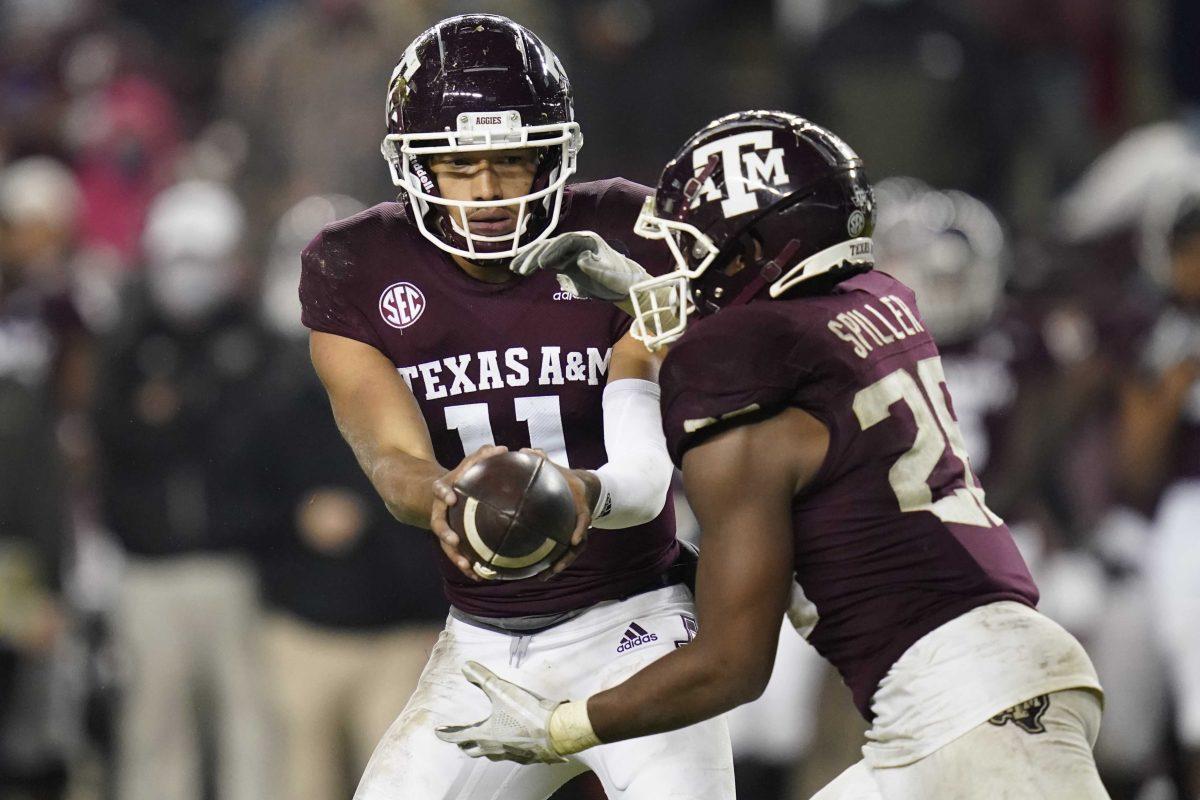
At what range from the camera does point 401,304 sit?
3.78m

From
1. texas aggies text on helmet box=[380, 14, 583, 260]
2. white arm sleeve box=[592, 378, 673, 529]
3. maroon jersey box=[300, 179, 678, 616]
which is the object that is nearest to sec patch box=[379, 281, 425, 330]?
maroon jersey box=[300, 179, 678, 616]

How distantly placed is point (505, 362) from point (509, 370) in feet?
0.06

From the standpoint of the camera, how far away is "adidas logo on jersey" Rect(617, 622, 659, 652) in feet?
12.1

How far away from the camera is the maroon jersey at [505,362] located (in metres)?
3.74

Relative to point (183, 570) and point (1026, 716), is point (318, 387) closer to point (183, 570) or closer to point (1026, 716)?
point (183, 570)

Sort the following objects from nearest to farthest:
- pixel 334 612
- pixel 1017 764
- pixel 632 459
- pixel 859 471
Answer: pixel 1017 764 < pixel 859 471 < pixel 632 459 < pixel 334 612

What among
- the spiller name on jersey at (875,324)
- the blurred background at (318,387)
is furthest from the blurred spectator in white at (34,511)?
the spiller name on jersey at (875,324)

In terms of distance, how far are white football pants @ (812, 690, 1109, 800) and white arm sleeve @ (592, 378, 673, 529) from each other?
70 cm

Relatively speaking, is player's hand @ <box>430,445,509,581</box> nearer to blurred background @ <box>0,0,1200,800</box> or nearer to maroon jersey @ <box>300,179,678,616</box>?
maroon jersey @ <box>300,179,678,616</box>

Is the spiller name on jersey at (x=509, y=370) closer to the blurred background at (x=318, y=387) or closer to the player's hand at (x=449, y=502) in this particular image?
the player's hand at (x=449, y=502)

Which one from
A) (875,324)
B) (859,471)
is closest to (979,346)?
(875,324)

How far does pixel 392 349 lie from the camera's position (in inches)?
149

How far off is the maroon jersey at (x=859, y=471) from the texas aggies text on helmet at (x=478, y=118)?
739 mm

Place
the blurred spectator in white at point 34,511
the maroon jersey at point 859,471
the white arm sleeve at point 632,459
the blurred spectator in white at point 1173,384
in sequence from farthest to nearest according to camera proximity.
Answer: the blurred spectator in white at point 34,511 < the blurred spectator in white at point 1173,384 < the white arm sleeve at point 632,459 < the maroon jersey at point 859,471
